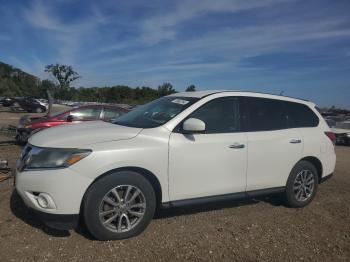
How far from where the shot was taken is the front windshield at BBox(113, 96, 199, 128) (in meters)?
4.70

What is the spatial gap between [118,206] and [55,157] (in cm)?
87

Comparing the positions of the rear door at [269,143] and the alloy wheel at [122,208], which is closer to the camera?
the alloy wheel at [122,208]

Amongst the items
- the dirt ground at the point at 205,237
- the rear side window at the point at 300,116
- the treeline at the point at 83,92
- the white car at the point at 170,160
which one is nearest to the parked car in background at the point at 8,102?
the dirt ground at the point at 205,237

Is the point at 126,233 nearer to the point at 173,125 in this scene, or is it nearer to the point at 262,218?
the point at 173,125

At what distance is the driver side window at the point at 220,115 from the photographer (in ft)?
15.8

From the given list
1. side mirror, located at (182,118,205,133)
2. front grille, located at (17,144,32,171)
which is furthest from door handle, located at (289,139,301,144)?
Result: front grille, located at (17,144,32,171)

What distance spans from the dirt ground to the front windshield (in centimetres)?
129

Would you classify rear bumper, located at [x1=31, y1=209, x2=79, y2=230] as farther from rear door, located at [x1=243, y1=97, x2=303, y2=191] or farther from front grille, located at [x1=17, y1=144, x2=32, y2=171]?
rear door, located at [x1=243, y1=97, x2=303, y2=191]

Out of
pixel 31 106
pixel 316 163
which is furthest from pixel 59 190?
pixel 31 106

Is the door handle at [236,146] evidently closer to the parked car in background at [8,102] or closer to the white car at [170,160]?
the white car at [170,160]

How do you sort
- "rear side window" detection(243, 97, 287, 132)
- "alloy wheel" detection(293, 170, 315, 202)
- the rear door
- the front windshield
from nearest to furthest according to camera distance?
the front windshield, the rear door, "rear side window" detection(243, 97, 287, 132), "alloy wheel" detection(293, 170, 315, 202)

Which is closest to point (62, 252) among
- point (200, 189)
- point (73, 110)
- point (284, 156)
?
point (200, 189)

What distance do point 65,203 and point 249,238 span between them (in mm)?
2182

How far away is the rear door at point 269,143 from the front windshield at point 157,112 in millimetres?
946
